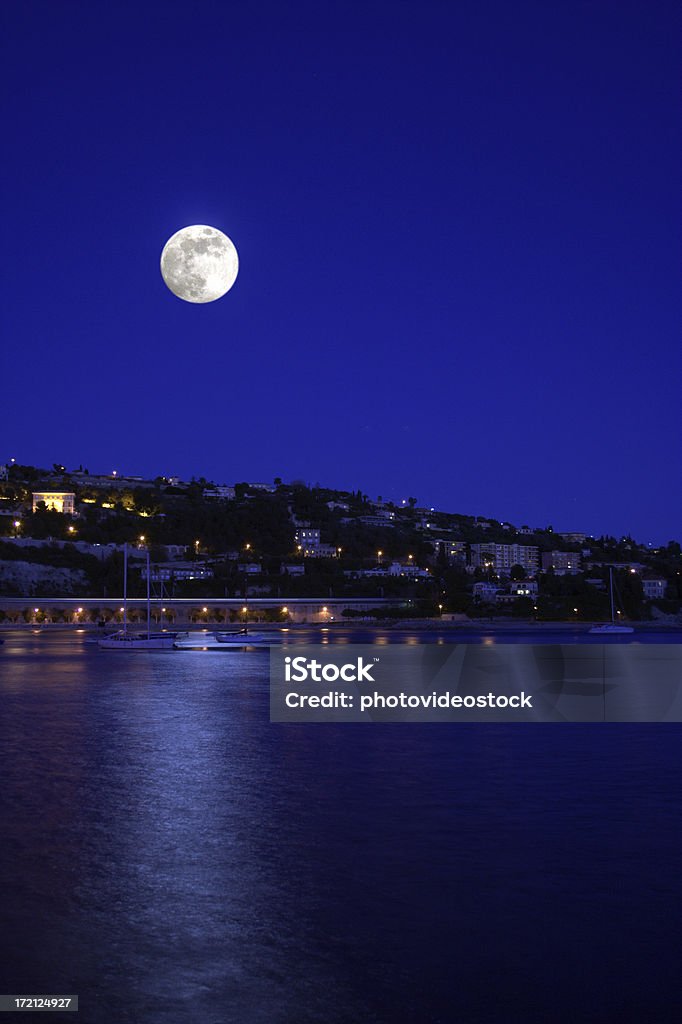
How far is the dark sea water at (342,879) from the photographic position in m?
6.37

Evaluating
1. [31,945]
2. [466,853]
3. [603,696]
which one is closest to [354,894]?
[466,853]

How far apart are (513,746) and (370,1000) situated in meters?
12.7

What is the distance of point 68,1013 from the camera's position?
232 inches

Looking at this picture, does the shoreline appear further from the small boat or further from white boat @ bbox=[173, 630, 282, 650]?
the small boat

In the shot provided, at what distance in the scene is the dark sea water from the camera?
→ 20.9ft

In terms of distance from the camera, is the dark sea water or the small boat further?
the small boat

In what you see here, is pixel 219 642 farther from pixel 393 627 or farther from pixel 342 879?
pixel 342 879

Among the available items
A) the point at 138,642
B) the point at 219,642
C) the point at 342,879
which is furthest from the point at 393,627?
the point at 342,879

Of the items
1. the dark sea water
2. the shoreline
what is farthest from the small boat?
the dark sea water

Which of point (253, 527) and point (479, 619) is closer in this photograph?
point (479, 619)

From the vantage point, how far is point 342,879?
9070 millimetres

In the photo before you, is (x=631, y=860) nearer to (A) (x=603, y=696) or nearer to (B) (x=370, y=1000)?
(B) (x=370, y=1000)

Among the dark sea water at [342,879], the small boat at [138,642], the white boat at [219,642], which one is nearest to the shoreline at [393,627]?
the white boat at [219,642]

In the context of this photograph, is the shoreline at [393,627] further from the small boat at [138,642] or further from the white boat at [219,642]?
the small boat at [138,642]
